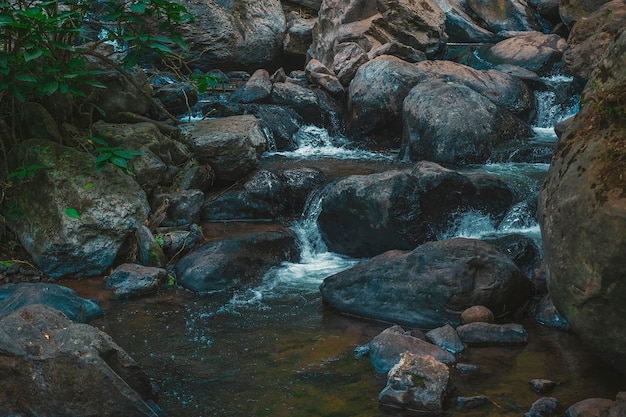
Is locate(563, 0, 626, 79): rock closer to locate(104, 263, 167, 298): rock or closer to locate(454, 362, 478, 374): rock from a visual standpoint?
locate(104, 263, 167, 298): rock

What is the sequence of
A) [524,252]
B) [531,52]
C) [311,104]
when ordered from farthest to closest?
[531,52]
[311,104]
[524,252]

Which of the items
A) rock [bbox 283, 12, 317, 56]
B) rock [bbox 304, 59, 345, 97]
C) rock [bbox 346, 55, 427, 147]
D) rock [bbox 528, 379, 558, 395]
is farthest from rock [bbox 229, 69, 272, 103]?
rock [bbox 528, 379, 558, 395]

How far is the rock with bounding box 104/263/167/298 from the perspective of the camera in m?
6.80

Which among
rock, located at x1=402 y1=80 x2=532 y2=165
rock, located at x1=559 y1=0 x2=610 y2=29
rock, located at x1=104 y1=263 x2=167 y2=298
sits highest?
rock, located at x1=559 y1=0 x2=610 y2=29

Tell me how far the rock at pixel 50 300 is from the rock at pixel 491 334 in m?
2.95

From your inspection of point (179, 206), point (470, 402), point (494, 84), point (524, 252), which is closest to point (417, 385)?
point (470, 402)

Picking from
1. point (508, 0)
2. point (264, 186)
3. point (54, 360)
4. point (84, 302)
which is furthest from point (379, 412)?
point (508, 0)

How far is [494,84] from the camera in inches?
496

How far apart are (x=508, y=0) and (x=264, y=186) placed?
1179cm

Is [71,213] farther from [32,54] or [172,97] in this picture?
[172,97]

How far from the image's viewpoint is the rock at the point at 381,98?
39.0 feet

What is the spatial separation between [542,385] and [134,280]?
3.74m

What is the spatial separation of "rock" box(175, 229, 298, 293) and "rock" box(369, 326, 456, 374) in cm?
211

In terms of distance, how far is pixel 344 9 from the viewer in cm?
1540
